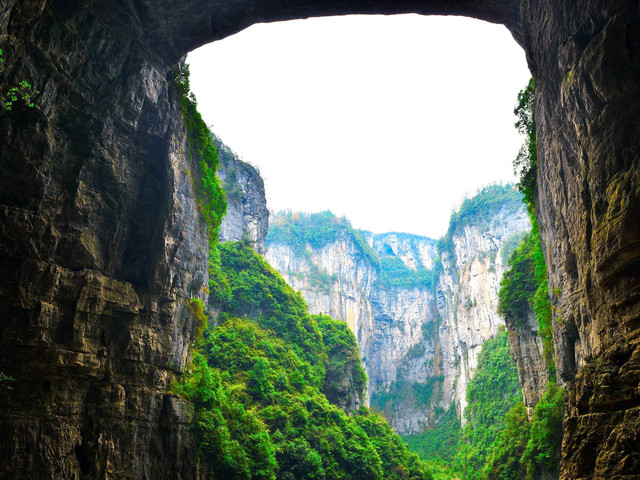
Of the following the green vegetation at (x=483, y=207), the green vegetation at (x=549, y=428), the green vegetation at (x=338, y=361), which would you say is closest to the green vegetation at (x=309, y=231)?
the green vegetation at (x=483, y=207)

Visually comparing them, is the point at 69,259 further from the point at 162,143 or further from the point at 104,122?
the point at 162,143

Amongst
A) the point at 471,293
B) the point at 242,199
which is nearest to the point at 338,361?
the point at 242,199

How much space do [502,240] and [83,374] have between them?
7796 cm

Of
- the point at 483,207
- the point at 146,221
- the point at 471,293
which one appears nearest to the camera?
the point at 146,221

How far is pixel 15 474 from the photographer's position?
1250 centimetres

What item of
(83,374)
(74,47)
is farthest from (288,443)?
(74,47)

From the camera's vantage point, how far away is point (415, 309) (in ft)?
348

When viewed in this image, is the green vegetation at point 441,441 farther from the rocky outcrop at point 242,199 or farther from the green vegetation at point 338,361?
the rocky outcrop at point 242,199

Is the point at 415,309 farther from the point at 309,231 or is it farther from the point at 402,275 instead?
the point at 309,231

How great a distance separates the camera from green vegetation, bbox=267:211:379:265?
9562cm

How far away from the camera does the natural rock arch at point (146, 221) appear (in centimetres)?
978

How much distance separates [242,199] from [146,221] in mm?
37087

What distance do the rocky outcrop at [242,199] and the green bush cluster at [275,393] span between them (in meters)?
6.43

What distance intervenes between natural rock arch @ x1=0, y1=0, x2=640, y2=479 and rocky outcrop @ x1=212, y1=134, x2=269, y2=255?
110 feet
